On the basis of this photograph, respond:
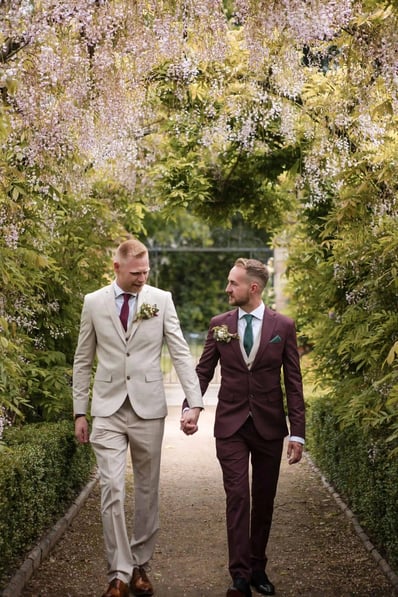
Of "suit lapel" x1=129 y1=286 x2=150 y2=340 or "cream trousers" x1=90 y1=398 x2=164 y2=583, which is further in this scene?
"suit lapel" x1=129 y1=286 x2=150 y2=340

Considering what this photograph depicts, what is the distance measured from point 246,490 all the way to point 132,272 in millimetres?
1183

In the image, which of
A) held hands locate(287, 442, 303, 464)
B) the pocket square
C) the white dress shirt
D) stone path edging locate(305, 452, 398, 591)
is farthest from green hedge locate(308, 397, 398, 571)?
the white dress shirt

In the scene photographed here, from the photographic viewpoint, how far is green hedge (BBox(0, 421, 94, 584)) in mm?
4352

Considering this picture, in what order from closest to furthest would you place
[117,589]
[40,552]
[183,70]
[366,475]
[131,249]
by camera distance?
[117,589] → [131,249] → [40,552] → [366,475] → [183,70]

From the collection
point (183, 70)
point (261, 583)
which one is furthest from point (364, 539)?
point (183, 70)

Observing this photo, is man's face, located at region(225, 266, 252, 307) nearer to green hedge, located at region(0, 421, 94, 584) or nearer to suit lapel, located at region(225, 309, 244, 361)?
suit lapel, located at region(225, 309, 244, 361)

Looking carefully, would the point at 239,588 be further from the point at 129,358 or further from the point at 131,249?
the point at 131,249

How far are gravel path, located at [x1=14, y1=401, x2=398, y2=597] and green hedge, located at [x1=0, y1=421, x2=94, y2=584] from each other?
188 mm

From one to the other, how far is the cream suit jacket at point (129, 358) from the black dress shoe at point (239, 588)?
85 centimetres

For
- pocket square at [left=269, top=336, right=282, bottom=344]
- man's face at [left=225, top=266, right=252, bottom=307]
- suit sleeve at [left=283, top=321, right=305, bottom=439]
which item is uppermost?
man's face at [left=225, top=266, right=252, bottom=307]

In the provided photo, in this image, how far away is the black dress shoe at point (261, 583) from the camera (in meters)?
4.38

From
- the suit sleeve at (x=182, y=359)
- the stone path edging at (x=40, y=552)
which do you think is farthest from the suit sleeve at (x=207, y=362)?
the stone path edging at (x=40, y=552)

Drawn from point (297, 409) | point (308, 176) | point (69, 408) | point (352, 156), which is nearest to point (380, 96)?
point (352, 156)

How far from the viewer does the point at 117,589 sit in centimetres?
401
